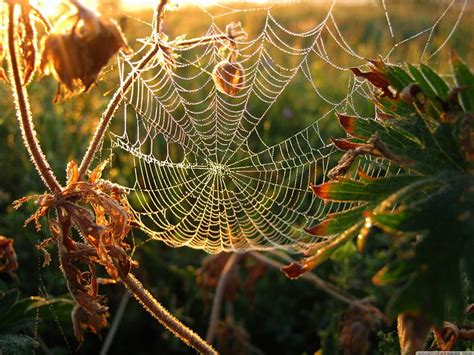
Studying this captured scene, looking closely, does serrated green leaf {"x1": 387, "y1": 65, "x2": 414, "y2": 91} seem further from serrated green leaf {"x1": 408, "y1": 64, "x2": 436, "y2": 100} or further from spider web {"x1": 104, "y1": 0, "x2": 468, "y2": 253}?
Result: spider web {"x1": 104, "y1": 0, "x2": 468, "y2": 253}

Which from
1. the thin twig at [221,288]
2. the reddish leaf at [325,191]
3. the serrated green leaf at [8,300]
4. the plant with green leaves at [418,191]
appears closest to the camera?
the plant with green leaves at [418,191]

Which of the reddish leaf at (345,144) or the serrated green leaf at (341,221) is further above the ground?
the reddish leaf at (345,144)

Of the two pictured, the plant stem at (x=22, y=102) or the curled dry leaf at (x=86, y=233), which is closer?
the plant stem at (x=22, y=102)

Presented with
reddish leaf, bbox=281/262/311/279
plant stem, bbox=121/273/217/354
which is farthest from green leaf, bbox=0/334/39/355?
reddish leaf, bbox=281/262/311/279

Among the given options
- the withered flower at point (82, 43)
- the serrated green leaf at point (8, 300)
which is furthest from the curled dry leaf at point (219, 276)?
the withered flower at point (82, 43)

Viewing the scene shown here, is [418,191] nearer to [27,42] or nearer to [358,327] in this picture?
[27,42]

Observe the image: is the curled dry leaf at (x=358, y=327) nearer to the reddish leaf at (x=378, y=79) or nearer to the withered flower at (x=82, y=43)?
the reddish leaf at (x=378, y=79)

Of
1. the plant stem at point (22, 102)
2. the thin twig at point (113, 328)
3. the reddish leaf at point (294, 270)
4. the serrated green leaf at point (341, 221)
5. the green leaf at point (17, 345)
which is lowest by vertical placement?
the thin twig at point (113, 328)

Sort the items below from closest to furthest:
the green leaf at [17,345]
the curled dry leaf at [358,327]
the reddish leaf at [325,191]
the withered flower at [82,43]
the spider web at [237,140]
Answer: the withered flower at [82,43], the reddish leaf at [325,191], the green leaf at [17,345], the curled dry leaf at [358,327], the spider web at [237,140]
